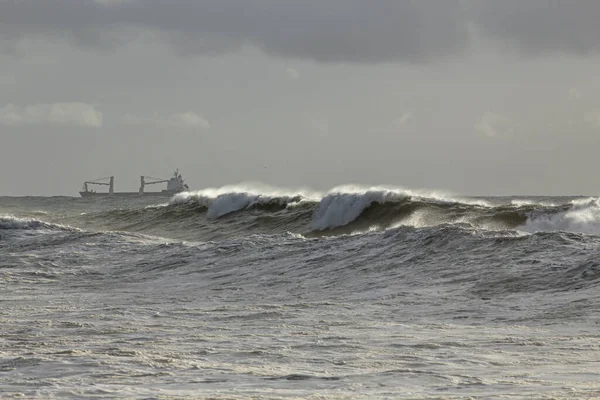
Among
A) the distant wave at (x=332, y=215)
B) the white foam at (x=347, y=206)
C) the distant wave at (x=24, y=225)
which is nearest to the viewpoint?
the distant wave at (x=332, y=215)

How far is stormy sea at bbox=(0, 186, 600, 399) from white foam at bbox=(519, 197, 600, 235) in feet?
0.18

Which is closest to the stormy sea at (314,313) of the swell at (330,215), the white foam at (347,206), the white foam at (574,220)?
the white foam at (574,220)

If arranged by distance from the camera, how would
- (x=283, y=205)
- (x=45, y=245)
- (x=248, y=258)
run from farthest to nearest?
(x=283, y=205), (x=45, y=245), (x=248, y=258)

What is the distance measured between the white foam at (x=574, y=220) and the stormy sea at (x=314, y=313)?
0.18ft

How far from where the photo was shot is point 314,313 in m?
11.6

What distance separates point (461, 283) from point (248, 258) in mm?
5598

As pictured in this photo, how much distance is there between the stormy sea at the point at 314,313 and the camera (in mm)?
7289

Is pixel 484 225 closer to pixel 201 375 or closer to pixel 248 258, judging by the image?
pixel 248 258

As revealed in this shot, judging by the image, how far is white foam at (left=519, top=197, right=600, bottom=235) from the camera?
21.2 m

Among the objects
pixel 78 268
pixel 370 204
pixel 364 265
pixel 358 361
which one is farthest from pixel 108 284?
pixel 370 204

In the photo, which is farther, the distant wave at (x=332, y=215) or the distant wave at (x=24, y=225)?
the distant wave at (x=24, y=225)

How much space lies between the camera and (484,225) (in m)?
23.4

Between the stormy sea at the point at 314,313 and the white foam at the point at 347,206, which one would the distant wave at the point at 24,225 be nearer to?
the stormy sea at the point at 314,313

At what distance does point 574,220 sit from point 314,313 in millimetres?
11836
